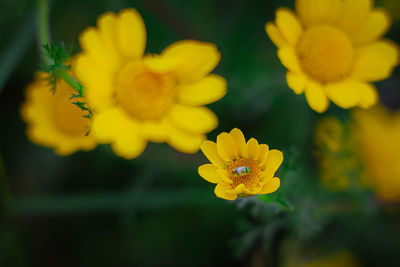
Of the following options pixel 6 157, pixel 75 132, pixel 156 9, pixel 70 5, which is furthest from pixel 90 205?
pixel 70 5

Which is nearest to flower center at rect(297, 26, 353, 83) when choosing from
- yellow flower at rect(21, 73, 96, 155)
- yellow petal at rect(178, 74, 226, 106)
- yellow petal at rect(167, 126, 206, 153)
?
yellow petal at rect(178, 74, 226, 106)

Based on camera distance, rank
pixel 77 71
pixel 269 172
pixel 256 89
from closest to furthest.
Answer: pixel 269 172
pixel 77 71
pixel 256 89

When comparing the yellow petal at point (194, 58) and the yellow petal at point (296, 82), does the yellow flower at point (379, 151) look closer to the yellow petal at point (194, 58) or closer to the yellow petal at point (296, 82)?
the yellow petal at point (296, 82)

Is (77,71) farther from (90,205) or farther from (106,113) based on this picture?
(90,205)

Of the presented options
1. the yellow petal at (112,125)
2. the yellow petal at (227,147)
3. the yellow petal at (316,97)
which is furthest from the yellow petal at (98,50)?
the yellow petal at (316,97)

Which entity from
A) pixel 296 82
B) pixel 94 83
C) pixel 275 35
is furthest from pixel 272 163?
pixel 94 83

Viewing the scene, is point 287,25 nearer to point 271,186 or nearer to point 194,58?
point 194,58
